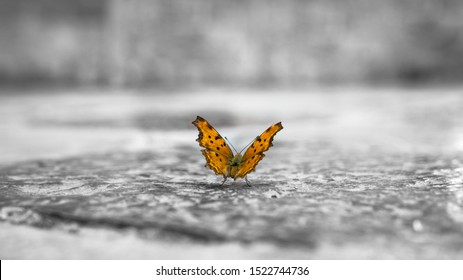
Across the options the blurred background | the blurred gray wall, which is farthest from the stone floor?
the blurred gray wall

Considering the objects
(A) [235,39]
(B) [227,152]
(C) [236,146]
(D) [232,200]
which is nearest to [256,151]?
(B) [227,152]

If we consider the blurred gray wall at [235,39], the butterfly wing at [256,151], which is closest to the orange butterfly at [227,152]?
the butterfly wing at [256,151]

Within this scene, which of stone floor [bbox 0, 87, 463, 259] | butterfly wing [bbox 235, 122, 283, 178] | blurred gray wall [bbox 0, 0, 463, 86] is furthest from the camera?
blurred gray wall [bbox 0, 0, 463, 86]

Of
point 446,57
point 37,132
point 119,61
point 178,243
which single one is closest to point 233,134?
point 37,132

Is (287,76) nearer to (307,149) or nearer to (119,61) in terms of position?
(119,61)

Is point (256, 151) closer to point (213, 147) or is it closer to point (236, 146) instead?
point (213, 147)

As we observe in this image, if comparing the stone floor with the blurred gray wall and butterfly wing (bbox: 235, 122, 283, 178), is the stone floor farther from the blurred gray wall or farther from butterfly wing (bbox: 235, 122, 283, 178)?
the blurred gray wall
